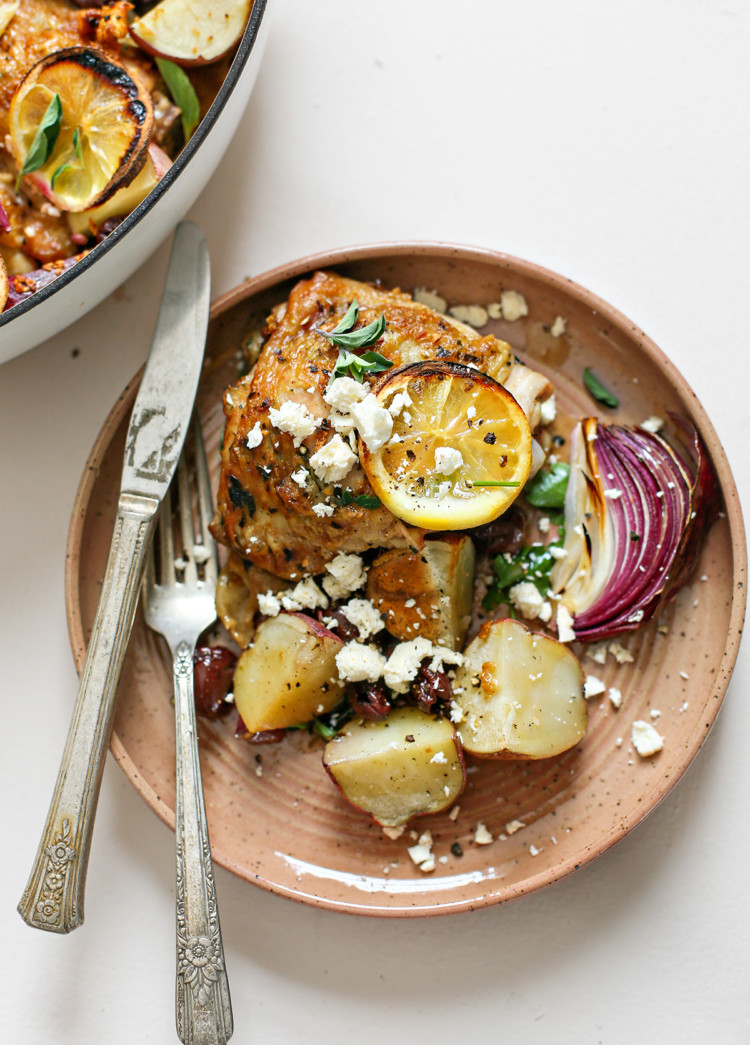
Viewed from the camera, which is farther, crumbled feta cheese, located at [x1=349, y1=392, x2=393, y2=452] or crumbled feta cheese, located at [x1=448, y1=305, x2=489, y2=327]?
crumbled feta cheese, located at [x1=448, y1=305, x2=489, y2=327]

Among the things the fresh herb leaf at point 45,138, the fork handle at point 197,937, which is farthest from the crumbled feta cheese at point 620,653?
the fresh herb leaf at point 45,138

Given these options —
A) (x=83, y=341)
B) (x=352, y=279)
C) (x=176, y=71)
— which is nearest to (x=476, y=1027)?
(x=352, y=279)

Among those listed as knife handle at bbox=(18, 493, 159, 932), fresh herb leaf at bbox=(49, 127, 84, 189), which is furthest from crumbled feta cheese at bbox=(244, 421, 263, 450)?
fresh herb leaf at bbox=(49, 127, 84, 189)

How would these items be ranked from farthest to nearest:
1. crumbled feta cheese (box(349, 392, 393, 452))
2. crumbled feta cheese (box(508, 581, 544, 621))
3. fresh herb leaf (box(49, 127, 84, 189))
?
crumbled feta cheese (box(508, 581, 544, 621)) < fresh herb leaf (box(49, 127, 84, 189)) < crumbled feta cheese (box(349, 392, 393, 452))

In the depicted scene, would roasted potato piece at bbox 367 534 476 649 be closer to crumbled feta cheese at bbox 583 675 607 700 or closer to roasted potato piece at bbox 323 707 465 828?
roasted potato piece at bbox 323 707 465 828

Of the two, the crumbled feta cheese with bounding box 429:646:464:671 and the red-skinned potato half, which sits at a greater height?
the red-skinned potato half

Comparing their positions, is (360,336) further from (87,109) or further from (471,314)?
(87,109)

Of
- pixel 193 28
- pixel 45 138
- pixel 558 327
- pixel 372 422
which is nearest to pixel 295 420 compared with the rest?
pixel 372 422
